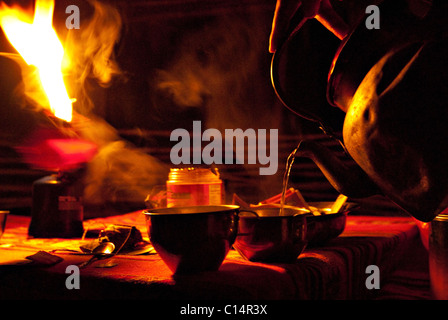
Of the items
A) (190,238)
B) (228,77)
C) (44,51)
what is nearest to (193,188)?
(190,238)

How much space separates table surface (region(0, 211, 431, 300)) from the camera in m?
0.78

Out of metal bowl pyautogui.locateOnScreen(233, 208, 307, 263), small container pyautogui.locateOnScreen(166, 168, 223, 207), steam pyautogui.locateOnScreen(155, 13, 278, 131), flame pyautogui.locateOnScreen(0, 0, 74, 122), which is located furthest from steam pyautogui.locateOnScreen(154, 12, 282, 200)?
metal bowl pyautogui.locateOnScreen(233, 208, 307, 263)

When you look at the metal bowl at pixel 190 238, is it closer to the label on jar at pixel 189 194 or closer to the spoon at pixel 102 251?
the spoon at pixel 102 251

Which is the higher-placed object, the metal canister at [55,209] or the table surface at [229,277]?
→ the metal canister at [55,209]

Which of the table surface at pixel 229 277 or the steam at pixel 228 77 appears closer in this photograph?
the table surface at pixel 229 277

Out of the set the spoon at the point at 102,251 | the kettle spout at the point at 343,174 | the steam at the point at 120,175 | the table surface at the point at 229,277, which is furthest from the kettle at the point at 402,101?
the steam at the point at 120,175

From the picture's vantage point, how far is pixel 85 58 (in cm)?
302

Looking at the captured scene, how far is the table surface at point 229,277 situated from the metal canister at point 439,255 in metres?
0.22

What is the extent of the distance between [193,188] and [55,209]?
1.94 feet

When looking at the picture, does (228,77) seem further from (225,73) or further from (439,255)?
(439,255)

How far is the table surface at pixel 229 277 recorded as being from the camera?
778 millimetres

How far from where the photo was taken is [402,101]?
70cm

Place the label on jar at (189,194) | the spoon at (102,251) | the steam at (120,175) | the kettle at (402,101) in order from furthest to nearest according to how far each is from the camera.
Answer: the steam at (120,175)
the label on jar at (189,194)
the spoon at (102,251)
the kettle at (402,101)
